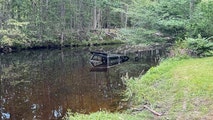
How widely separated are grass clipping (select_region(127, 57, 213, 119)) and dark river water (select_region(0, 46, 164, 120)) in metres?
1.42

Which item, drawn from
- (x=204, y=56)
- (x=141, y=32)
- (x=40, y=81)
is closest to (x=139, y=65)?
(x=141, y=32)

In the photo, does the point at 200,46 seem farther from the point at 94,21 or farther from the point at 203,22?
the point at 94,21

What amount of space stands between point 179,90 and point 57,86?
8.10m

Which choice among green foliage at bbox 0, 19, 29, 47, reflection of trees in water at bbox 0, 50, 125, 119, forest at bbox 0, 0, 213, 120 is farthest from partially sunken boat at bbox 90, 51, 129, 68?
green foliage at bbox 0, 19, 29, 47

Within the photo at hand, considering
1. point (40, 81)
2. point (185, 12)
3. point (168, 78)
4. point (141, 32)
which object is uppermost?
point (185, 12)

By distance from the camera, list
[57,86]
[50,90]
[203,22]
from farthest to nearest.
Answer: [203,22]
[57,86]
[50,90]

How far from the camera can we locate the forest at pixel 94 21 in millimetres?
24312

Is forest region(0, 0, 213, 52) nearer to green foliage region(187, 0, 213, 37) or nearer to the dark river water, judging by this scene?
green foliage region(187, 0, 213, 37)

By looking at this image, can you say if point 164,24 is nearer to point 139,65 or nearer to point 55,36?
point 139,65

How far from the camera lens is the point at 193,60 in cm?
1962

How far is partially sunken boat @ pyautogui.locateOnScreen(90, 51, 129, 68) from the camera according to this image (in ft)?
89.2

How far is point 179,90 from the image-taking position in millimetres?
13398

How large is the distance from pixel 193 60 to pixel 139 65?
681 cm

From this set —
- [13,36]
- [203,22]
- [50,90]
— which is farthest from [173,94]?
[13,36]
